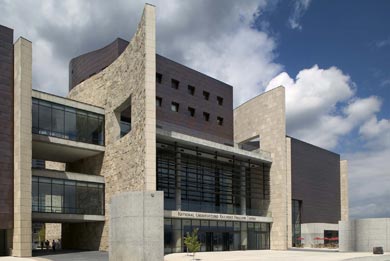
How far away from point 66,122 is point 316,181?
46.3 m

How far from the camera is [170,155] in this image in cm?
4700

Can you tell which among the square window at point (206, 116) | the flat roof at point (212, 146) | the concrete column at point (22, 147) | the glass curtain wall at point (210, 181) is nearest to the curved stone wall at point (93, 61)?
the concrete column at point (22, 147)

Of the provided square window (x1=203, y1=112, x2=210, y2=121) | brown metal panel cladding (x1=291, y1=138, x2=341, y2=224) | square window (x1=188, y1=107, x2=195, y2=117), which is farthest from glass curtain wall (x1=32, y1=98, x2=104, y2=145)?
brown metal panel cladding (x1=291, y1=138, x2=341, y2=224)

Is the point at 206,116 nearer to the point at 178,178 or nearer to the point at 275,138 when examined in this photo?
the point at 275,138

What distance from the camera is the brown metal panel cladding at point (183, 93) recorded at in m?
51.1

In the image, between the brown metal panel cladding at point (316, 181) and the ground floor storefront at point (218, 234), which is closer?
the ground floor storefront at point (218, 234)

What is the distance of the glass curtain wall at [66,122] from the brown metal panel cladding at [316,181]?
33.4 m

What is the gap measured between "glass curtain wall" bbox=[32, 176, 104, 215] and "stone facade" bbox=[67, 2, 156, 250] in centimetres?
122

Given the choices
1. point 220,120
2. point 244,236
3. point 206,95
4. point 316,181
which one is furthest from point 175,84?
point 316,181

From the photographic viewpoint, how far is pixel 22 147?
38.8m

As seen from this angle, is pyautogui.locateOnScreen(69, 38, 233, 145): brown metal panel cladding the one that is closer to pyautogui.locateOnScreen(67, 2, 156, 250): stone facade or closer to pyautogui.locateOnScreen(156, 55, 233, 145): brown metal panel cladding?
pyautogui.locateOnScreen(156, 55, 233, 145): brown metal panel cladding

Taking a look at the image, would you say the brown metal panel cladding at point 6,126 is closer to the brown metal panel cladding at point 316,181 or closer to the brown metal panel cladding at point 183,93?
the brown metal panel cladding at point 183,93

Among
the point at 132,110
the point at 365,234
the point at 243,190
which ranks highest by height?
the point at 132,110

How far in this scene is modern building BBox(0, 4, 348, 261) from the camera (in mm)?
38219
